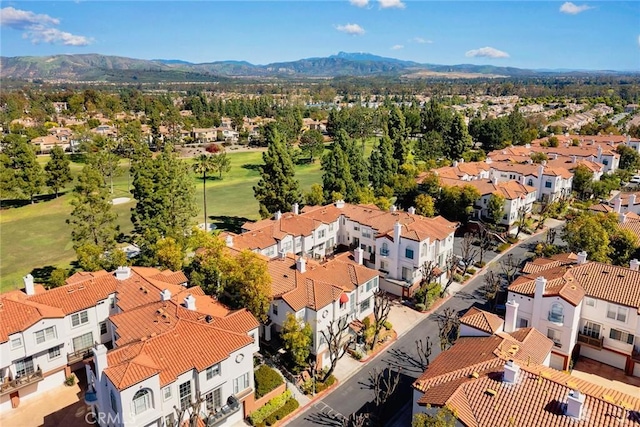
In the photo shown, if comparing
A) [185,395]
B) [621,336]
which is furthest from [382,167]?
[185,395]

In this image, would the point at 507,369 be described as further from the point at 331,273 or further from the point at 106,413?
the point at 106,413

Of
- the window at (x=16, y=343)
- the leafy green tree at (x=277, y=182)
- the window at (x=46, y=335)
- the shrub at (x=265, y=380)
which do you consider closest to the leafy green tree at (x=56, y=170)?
the leafy green tree at (x=277, y=182)

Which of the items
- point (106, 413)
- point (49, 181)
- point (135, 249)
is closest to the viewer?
point (106, 413)

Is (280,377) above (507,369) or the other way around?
the other way around

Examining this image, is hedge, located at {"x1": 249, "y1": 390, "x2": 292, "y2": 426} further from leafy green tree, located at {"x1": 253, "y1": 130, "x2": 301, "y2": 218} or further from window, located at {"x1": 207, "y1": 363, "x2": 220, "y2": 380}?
A: leafy green tree, located at {"x1": 253, "y1": 130, "x2": 301, "y2": 218}

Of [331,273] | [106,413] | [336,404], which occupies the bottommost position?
[336,404]

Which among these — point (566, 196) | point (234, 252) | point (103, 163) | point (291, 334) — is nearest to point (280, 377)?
point (291, 334)
